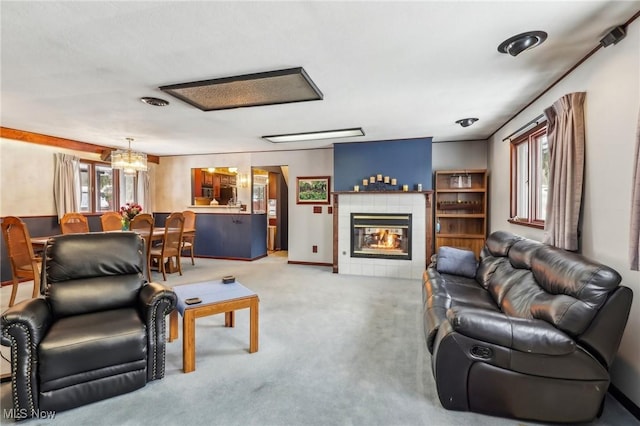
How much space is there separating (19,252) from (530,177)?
246 inches

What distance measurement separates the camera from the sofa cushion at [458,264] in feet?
11.4

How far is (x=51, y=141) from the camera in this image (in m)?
5.05

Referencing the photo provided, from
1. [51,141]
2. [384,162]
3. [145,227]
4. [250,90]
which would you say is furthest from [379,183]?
[51,141]

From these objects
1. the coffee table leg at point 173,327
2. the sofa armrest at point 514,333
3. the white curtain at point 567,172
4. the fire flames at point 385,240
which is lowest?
the coffee table leg at point 173,327

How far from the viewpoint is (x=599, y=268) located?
1697 mm

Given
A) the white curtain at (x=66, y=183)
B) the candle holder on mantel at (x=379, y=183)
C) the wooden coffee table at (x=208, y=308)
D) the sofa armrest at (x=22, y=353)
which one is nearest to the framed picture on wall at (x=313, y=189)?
the candle holder on mantel at (x=379, y=183)

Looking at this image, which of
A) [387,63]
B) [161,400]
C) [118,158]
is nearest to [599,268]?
[387,63]

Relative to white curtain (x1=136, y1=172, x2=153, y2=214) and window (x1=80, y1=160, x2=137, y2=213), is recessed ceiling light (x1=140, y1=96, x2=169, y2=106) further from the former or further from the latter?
white curtain (x1=136, y1=172, x2=153, y2=214)

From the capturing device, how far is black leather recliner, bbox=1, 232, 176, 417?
1774 millimetres

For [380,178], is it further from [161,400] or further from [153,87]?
[161,400]

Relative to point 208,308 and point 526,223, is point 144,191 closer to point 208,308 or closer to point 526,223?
point 208,308

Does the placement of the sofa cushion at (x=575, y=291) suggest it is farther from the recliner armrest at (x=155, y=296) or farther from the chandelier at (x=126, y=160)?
the chandelier at (x=126, y=160)

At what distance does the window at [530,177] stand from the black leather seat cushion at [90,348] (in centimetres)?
374

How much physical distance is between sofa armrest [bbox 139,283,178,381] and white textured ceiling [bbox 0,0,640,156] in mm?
1768
